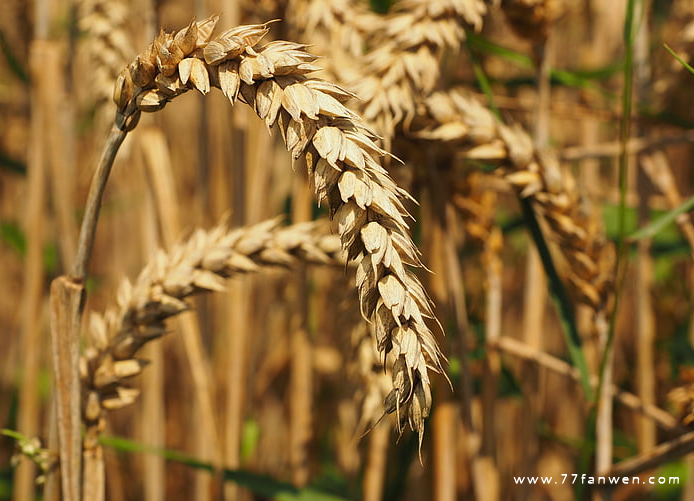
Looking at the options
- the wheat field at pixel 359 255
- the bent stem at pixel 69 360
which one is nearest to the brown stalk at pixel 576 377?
the wheat field at pixel 359 255

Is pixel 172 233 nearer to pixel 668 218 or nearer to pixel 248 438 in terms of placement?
pixel 248 438

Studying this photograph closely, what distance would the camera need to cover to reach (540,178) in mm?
847

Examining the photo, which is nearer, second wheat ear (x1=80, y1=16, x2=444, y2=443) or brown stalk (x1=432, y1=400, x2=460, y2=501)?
second wheat ear (x1=80, y1=16, x2=444, y2=443)

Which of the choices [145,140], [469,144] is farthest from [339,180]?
[145,140]

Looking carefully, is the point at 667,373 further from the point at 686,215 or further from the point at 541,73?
the point at 541,73

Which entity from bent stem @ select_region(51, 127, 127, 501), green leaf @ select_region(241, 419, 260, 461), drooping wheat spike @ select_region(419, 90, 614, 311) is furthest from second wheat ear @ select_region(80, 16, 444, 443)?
green leaf @ select_region(241, 419, 260, 461)

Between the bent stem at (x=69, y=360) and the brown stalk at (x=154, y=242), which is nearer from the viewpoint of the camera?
the bent stem at (x=69, y=360)

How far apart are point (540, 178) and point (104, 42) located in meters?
0.73

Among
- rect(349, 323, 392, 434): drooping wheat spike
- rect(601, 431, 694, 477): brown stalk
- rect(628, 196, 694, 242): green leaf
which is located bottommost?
rect(601, 431, 694, 477): brown stalk

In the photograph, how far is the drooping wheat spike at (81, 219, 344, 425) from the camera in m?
0.68

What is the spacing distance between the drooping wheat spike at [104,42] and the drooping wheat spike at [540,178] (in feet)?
1.76

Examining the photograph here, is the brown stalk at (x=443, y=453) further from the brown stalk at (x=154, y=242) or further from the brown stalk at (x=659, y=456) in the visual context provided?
the brown stalk at (x=154, y=242)

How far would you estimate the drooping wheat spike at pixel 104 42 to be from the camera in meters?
1.07

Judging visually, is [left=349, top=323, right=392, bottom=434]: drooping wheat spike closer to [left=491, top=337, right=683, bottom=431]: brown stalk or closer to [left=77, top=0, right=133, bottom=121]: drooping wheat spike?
[left=491, top=337, right=683, bottom=431]: brown stalk
